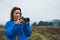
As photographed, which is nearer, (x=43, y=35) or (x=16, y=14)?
(x=16, y=14)

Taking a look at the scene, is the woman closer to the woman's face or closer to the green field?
the woman's face

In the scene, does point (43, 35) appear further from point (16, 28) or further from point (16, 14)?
point (16, 28)

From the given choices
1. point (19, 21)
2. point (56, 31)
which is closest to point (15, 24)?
point (19, 21)

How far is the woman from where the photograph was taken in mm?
4195

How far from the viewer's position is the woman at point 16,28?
13.8 ft

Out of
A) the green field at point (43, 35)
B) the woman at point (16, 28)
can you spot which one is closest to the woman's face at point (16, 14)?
the woman at point (16, 28)

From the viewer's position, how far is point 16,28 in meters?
4.19

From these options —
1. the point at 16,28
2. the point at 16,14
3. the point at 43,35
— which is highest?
the point at 16,14

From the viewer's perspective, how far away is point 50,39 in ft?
44.3

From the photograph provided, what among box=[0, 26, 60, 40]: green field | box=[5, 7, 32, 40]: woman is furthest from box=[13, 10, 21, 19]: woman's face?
box=[0, 26, 60, 40]: green field

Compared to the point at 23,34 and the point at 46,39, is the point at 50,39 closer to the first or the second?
the point at 46,39

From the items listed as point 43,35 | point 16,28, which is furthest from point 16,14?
point 43,35

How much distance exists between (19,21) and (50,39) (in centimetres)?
940

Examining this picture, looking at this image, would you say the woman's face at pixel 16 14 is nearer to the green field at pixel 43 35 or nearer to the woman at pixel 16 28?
the woman at pixel 16 28
